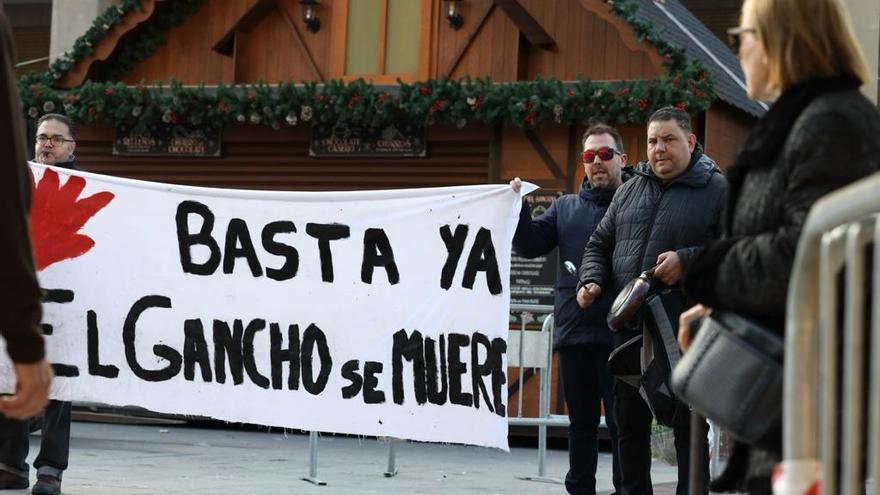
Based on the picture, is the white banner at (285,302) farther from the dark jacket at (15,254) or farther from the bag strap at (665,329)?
the dark jacket at (15,254)

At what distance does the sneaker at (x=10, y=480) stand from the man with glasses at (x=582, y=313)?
9.70ft

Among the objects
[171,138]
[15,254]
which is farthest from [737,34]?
[171,138]

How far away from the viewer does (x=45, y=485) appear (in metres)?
8.24

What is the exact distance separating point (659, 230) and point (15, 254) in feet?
15.8

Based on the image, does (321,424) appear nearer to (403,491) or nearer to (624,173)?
(403,491)

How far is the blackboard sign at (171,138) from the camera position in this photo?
17.3 metres

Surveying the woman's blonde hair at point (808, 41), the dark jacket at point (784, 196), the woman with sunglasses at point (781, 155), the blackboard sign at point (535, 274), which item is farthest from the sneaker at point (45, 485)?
the blackboard sign at point (535, 274)

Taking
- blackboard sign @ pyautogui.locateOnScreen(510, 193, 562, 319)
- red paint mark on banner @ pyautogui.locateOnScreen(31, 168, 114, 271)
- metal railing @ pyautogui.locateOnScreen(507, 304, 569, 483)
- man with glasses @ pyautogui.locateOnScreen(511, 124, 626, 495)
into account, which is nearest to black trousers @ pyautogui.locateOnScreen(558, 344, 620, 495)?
man with glasses @ pyautogui.locateOnScreen(511, 124, 626, 495)

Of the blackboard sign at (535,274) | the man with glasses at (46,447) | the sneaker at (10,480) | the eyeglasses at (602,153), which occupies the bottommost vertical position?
the sneaker at (10,480)

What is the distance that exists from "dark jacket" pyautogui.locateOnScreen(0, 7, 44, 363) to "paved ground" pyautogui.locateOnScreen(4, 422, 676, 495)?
5.44 meters

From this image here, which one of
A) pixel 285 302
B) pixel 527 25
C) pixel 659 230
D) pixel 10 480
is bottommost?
pixel 10 480

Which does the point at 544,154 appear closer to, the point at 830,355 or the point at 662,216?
the point at 662,216

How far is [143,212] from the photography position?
932 cm

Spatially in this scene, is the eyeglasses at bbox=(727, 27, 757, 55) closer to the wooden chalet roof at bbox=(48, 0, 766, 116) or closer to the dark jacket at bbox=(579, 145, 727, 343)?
the dark jacket at bbox=(579, 145, 727, 343)
